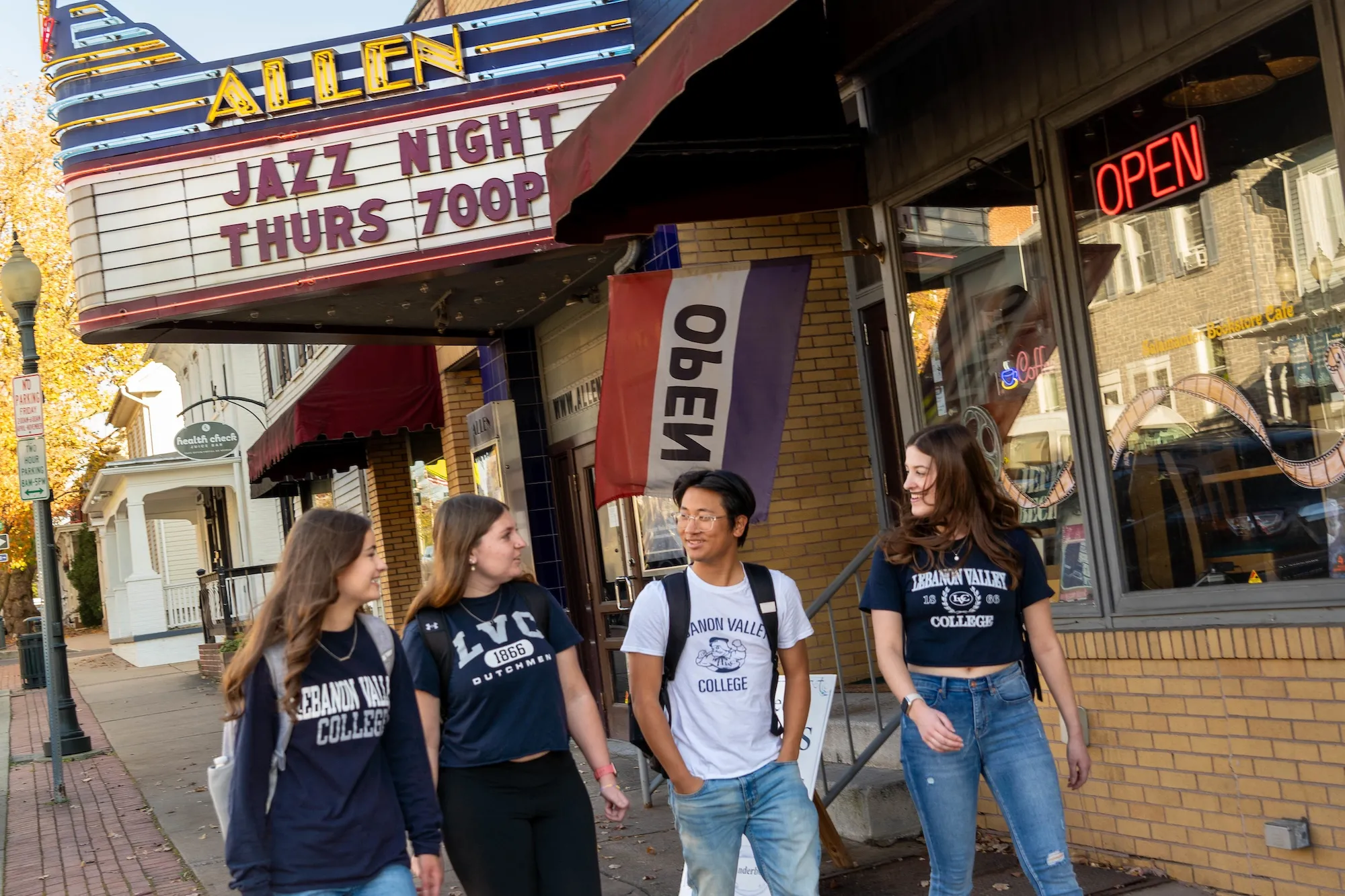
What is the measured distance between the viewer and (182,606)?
29328 millimetres

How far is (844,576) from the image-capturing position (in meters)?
6.55

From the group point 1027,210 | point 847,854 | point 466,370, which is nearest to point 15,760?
point 466,370

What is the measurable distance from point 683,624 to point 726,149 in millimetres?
3255

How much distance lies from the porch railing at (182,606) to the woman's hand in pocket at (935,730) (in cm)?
2774

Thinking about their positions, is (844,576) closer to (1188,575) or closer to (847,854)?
(847,854)

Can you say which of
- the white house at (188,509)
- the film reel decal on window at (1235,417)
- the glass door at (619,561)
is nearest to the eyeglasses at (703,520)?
the film reel decal on window at (1235,417)

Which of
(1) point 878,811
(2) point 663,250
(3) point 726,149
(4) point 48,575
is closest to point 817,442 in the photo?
(2) point 663,250

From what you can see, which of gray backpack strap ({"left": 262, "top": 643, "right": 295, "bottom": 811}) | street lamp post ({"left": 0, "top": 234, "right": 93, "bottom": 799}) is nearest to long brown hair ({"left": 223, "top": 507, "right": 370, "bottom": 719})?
gray backpack strap ({"left": 262, "top": 643, "right": 295, "bottom": 811})

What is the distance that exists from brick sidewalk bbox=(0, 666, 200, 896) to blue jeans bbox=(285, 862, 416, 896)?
479cm

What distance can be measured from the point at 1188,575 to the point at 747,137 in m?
2.93

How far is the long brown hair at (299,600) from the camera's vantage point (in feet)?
10.7

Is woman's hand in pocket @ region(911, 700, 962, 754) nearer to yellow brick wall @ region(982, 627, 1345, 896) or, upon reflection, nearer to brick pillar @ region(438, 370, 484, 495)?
yellow brick wall @ region(982, 627, 1345, 896)

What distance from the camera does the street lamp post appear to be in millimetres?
12054

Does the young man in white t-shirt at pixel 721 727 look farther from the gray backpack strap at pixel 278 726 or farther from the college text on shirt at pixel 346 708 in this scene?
the gray backpack strap at pixel 278 726
